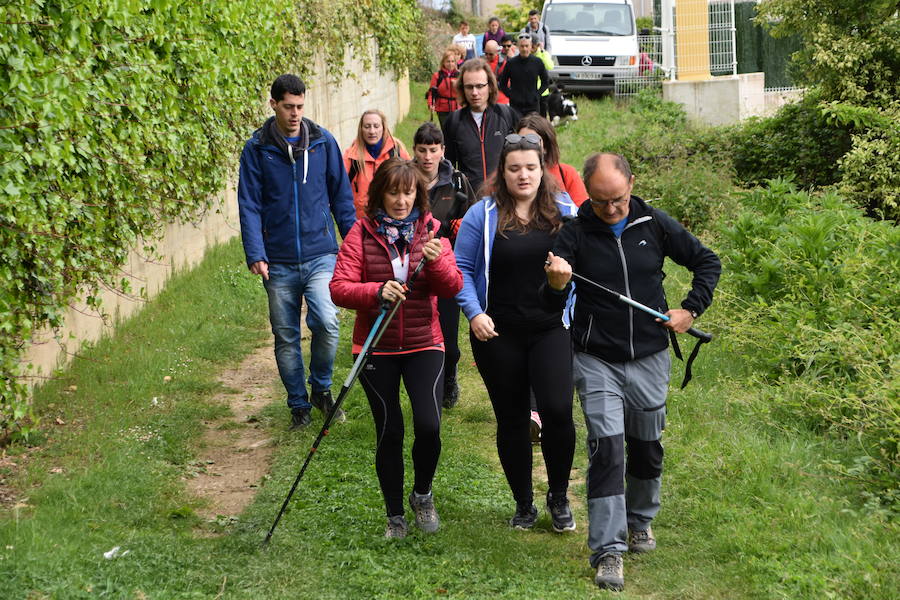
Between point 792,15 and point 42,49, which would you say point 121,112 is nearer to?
point 42,49

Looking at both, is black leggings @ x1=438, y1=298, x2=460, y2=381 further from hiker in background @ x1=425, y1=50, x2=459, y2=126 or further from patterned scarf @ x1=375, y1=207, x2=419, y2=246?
hiker in background @ x1=425, y1=50, x2=459, y2=126

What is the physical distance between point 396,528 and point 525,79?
10.8 metres

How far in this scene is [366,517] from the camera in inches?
231

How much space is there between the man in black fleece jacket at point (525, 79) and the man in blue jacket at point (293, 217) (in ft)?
27.5

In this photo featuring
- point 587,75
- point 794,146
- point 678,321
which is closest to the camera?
point 678,321

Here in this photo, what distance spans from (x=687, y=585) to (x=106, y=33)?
4.80 m

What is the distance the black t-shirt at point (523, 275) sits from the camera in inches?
212

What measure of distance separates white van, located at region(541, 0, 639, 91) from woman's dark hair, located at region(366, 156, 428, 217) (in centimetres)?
1848

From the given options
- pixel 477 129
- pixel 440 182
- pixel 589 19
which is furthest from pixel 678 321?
pixel 589 19

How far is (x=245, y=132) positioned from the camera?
1163cm

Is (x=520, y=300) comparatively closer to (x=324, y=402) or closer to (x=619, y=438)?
(x=619, y=438)

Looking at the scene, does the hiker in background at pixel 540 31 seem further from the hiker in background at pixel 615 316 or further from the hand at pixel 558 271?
the hand at pixel 558 271

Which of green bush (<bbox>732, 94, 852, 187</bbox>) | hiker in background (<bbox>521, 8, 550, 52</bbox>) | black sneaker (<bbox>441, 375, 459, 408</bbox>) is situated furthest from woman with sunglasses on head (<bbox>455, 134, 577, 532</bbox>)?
hiker in background (<bbox>521, 8, 550, 52</bbox>)

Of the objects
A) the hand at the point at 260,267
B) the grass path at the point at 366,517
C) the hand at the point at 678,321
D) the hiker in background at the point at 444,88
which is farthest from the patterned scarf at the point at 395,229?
the hiker in background at the point at 444,88
